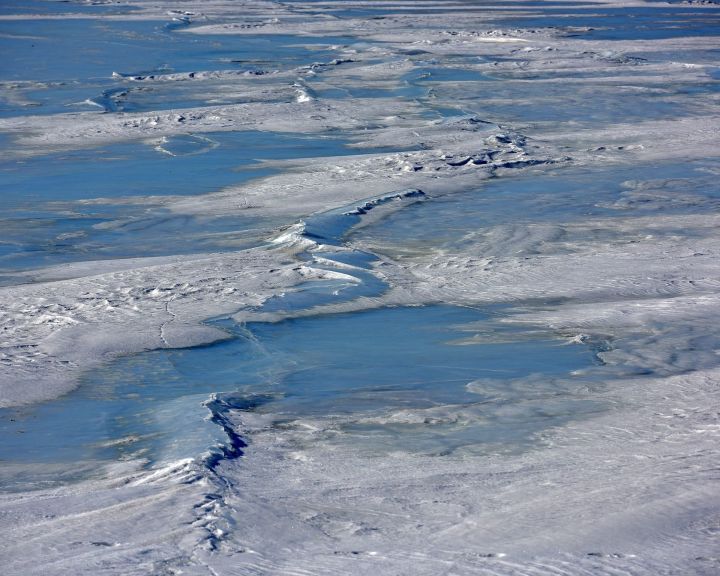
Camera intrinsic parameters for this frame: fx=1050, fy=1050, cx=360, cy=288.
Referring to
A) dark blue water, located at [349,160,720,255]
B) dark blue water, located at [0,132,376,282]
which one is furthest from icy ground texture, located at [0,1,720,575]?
dark blue water, located at [0,132,376,282]

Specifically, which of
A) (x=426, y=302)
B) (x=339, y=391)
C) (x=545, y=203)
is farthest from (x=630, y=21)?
(x=339, y=391)

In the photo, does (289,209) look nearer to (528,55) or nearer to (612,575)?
(612,575)

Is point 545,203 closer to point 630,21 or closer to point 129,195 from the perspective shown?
point 129,195

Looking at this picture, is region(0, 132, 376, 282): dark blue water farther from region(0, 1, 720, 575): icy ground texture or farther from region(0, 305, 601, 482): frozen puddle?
region(0, 305, 601, 482): frozen puddle

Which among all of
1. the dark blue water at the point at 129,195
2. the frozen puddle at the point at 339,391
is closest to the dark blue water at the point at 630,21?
the dark blue water at the point at 129,195

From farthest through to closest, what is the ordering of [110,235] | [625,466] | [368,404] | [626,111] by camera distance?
[626,111]
[110,235]
[368,404]
[625,466]

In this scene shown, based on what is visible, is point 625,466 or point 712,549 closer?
point 712,549

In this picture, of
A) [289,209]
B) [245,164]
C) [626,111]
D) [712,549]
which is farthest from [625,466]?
[626,111]

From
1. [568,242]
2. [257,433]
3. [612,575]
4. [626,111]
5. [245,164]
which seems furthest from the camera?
[626,111]
